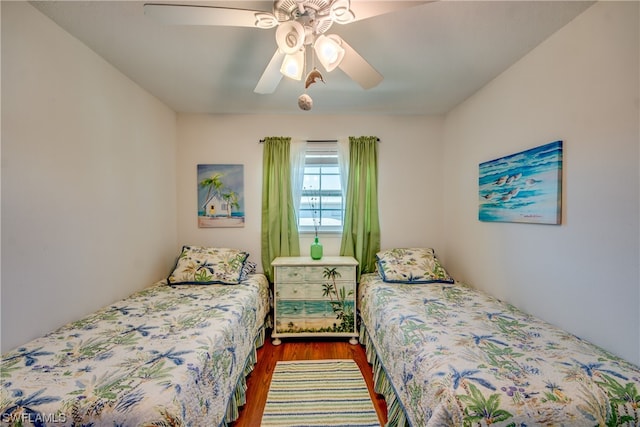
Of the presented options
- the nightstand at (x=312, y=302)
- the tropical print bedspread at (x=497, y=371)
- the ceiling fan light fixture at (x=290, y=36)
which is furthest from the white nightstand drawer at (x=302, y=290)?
the ceiling fan light fixture at (x=290, y=36)

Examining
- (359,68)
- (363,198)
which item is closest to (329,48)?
(359,68)

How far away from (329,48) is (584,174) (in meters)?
1.46

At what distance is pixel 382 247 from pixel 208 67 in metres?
2.30

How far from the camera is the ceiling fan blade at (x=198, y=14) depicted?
1.07 m

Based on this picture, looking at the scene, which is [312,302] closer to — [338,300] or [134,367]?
[338,300]

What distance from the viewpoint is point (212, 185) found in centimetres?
295

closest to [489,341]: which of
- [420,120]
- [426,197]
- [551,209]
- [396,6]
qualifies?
[551,209]

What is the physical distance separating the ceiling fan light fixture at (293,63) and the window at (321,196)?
5.35 feet

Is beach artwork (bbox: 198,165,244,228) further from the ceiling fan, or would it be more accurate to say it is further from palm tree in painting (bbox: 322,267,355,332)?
the ceiling fan

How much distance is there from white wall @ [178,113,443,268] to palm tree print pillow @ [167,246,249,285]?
333 mm

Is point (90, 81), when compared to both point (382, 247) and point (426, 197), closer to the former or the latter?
point (382, 247)

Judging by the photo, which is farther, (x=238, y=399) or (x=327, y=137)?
(x=327, y=137)

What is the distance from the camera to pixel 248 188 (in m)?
2.97

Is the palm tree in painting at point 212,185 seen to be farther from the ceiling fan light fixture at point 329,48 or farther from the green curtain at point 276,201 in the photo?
the ceiling fan light fixture at point 329,48
